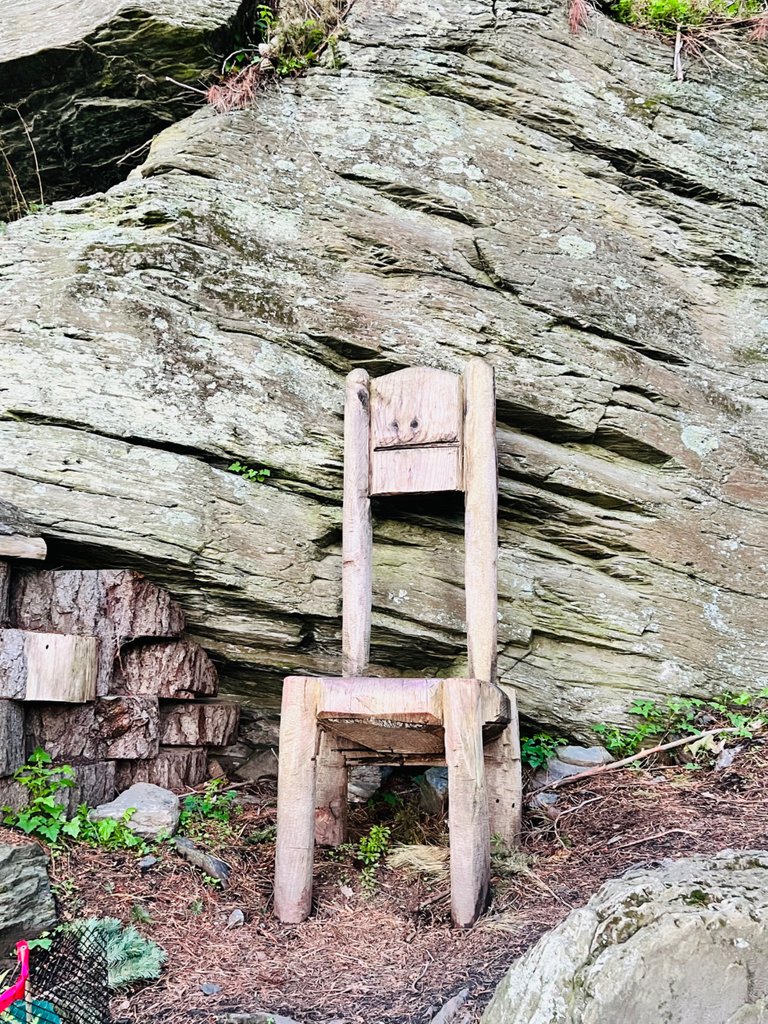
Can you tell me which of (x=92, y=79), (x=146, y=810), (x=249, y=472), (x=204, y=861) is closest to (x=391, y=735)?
(x=204, y=861)

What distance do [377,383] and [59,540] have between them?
1747 millimetres

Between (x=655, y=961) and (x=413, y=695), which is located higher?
(x=655, y=961)

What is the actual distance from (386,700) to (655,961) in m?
1.47

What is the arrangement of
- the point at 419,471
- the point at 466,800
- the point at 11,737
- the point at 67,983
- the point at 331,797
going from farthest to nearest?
the point at 419,471 → the point at 331,797 → the point at 11,737 → the point at 466,800 → the point at 67,983

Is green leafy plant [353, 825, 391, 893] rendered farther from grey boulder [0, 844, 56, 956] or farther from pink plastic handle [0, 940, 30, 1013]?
pink plastic handle [0, 940, 30, 1013]

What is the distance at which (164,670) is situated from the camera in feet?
14.0

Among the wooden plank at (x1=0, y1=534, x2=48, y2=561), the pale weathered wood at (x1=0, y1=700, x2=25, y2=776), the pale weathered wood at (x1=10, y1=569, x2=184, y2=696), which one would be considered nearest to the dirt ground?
the pale weathered wood at (x1=0, y1=700, x2=25, y2=776)

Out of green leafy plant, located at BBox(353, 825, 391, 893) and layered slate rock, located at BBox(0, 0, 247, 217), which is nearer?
green leafy plant, located at BBox(353, 825, 391, 893)

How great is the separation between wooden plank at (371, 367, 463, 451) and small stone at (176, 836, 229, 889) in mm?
2036

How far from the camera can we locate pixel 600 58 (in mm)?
5887

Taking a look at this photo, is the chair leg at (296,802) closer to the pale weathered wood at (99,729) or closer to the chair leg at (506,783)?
the chair leg at (506,783)

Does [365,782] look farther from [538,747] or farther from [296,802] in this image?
[296,802]

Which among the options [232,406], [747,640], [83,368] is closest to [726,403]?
[747,640]

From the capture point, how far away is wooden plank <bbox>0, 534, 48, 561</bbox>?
3.92 meters
